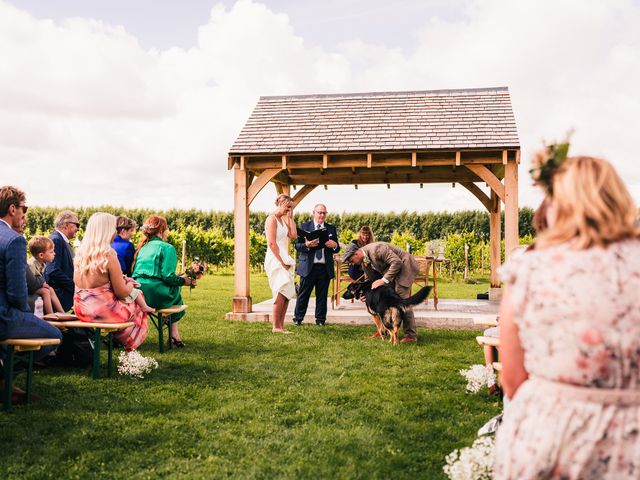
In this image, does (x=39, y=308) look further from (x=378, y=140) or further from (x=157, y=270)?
(x=378, y=140)

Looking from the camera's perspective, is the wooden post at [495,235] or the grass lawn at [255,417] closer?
the grass lawn at [255,417]

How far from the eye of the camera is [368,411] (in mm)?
5355

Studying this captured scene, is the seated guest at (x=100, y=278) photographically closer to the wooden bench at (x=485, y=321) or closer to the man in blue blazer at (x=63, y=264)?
the man in blue blazer at (x=63, y=264)

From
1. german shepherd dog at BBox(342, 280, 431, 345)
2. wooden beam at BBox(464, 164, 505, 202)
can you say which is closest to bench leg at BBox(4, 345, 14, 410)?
german shepherd dog at BBox(342, 280, 431, 345)

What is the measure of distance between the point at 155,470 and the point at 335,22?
761 cm

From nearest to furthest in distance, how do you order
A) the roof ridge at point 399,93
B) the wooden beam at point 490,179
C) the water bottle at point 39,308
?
the water bottle at point 39,308, the wooden beam at point 490,179, the roof ridge at point 399,93

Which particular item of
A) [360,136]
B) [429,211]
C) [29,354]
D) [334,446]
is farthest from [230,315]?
[429,211]

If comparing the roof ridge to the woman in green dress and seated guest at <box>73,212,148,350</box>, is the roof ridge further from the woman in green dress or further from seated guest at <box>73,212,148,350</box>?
seated guest at <box>73,212,148,350</box>

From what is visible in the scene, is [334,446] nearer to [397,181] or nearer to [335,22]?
[335,22]

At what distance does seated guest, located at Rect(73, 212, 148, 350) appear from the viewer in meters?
6.45

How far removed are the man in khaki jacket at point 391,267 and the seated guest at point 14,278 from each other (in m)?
4.51

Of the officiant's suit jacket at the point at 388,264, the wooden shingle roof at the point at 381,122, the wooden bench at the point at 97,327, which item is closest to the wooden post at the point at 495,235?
the wooden shingle roof at the point at 381,122

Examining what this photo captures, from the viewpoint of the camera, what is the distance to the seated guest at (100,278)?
21.2 feet

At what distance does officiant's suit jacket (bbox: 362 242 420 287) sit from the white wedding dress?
1375mm
